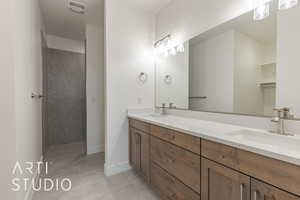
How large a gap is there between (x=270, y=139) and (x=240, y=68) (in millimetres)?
724

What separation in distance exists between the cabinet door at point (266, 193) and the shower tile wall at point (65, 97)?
3.78m

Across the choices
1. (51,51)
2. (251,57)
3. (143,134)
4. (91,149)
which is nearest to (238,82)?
(251,57)

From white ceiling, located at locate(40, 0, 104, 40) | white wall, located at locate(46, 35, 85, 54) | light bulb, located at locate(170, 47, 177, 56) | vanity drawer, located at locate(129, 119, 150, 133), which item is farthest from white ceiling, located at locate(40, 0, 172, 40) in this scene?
vanity drawer, located at locate(129, 119, 150, 133)

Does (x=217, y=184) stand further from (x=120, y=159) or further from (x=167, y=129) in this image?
(x=120, y=159)

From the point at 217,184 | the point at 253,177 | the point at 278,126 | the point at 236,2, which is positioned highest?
the point at 236,2

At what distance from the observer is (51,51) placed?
3.47 m

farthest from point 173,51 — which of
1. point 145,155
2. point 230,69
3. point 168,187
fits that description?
point 168,187

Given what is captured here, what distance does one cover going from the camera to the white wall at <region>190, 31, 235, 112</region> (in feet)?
5.09

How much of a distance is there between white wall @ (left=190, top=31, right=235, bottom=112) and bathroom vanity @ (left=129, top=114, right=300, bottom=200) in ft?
1.58

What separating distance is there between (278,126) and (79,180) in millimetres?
2218

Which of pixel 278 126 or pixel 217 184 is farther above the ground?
pixel 278 126

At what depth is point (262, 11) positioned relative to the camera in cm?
120

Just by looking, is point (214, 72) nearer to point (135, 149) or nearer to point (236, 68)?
point (236, 68)

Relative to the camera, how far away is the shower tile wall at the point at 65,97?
3486 mm
